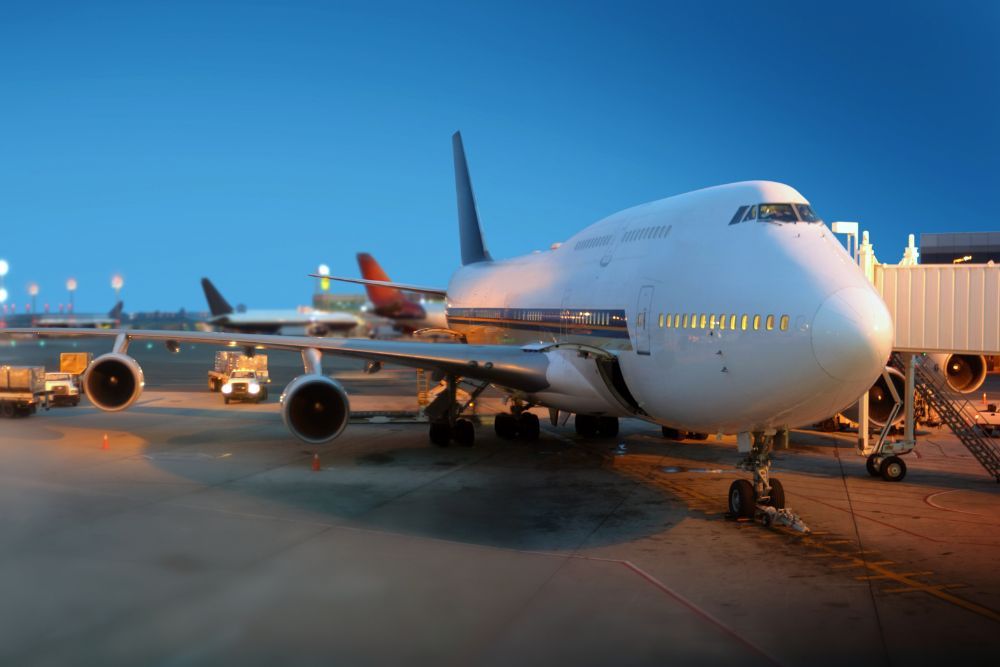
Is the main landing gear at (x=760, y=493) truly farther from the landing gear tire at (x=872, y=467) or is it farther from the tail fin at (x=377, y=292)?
the tail fin at (x=377, y=292)

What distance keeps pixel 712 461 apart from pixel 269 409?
595 inches

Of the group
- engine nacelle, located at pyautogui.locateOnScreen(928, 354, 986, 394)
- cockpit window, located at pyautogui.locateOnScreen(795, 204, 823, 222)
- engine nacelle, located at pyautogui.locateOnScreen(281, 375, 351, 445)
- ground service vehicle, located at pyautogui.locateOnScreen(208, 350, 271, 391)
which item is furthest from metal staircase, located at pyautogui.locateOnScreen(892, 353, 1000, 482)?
ground service vehicle, located at pyautogui.locateOnScreen(208, 350, 271, 391)

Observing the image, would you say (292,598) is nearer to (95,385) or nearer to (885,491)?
(885,491)

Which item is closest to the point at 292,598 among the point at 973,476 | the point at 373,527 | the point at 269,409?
the point at 373,527

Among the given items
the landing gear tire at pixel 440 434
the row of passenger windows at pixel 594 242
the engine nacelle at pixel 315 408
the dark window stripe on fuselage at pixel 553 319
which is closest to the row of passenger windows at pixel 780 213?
the dark window stripe on fuselage at pixel 553 319

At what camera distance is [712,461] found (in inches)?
687

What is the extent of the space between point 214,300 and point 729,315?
78.9 meters

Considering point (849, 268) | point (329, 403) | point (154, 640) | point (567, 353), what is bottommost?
point (154, 640)

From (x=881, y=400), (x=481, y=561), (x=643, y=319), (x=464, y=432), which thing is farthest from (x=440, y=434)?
(x=881, y=400)

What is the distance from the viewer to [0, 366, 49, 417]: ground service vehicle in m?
23.9

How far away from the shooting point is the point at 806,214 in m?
11.8

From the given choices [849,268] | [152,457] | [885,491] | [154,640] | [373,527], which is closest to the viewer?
[154,640]

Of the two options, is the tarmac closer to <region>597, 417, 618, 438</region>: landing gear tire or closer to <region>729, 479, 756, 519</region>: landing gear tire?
<region>729, 479, 756, 519</region>: landing gear tire

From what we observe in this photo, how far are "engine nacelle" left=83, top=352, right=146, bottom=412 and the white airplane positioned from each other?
32 millimetres
